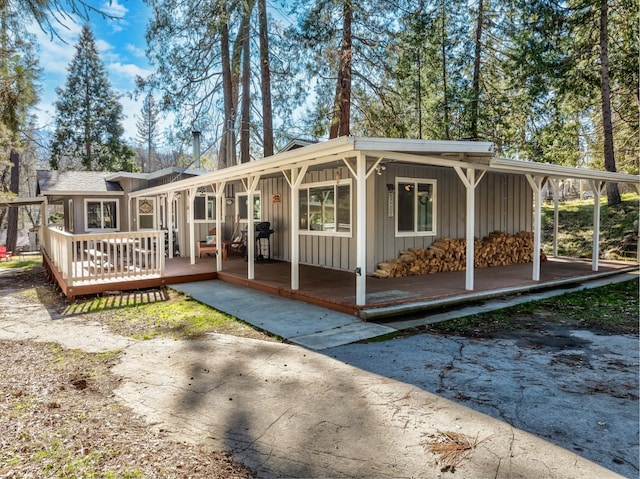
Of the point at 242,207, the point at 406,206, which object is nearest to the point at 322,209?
the point at 406,206

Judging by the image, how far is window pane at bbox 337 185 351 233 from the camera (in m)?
8.55

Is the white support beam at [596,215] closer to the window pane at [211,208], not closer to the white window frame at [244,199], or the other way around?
the white window frame at [244,199]

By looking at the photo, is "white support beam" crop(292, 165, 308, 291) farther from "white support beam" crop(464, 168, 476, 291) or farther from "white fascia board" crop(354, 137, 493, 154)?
"white support beam" crop(464, 168, 476, 291)

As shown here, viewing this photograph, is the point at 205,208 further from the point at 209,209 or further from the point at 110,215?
the point at 110,215

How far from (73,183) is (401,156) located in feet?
46.0

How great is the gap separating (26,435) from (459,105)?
48.3ft

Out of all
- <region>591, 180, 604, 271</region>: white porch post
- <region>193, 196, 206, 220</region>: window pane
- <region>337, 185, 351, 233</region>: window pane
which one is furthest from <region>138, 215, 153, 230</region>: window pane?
<region>591, 180, 604, 271</region>: white porch post

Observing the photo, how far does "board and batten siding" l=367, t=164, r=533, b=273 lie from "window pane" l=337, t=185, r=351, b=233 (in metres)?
0.63

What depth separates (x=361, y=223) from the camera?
210 inches

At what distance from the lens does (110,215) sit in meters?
15.7

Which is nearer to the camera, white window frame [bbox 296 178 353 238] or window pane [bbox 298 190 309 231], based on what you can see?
white window frame [bbox 296 178 353 238]

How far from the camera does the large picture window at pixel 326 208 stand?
340 inches

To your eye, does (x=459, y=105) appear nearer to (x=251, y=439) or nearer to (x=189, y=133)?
(x=189, y=133)

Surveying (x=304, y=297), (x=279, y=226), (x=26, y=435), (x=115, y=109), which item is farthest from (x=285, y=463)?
(x=115, y=109)
